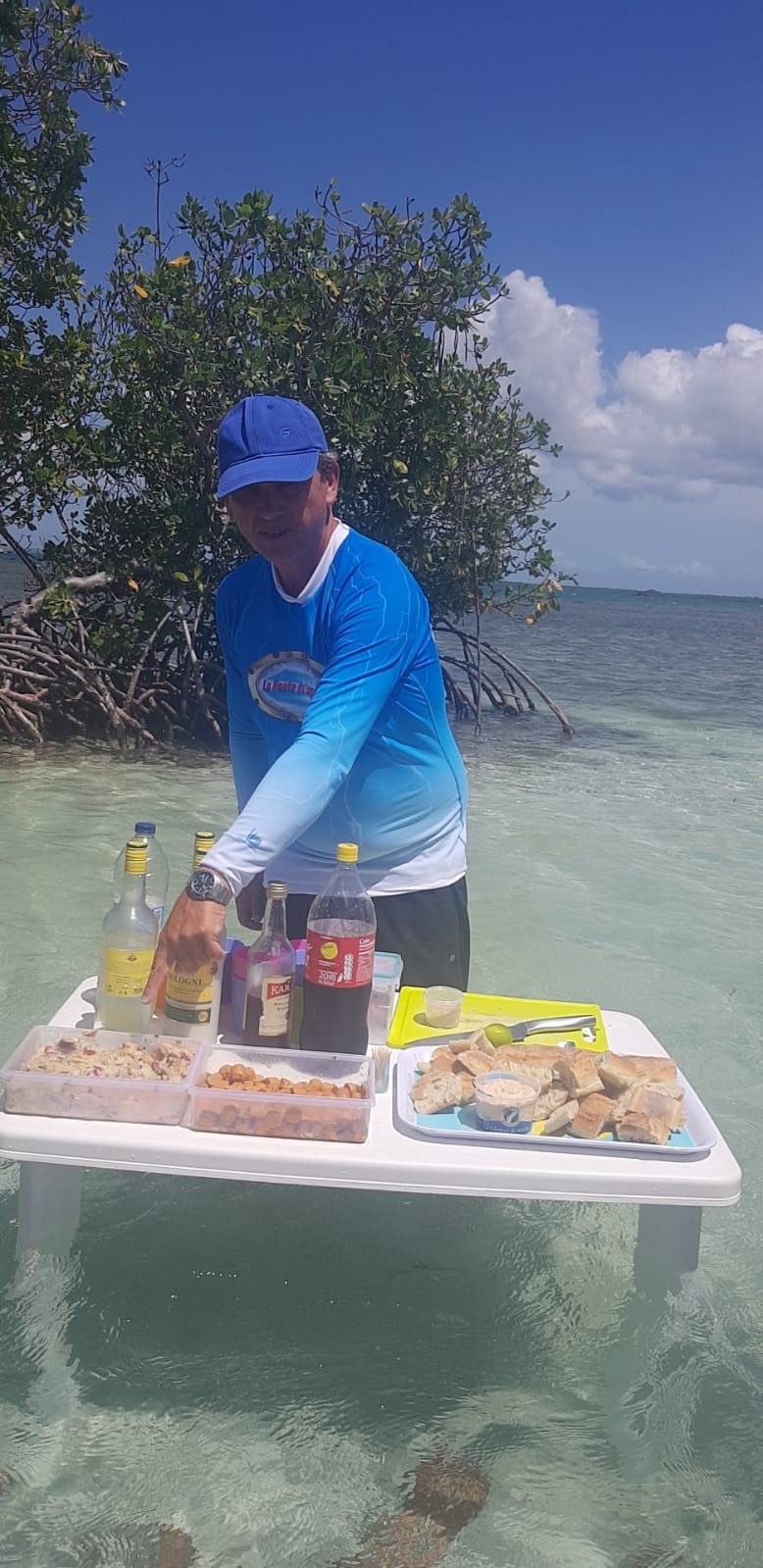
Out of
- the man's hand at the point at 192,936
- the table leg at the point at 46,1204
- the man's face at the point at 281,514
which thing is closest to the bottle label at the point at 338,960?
the man's hand at the point at 192,936

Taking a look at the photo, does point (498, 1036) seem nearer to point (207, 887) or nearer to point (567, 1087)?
point (567, 1087)

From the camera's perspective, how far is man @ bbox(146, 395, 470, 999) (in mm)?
2229

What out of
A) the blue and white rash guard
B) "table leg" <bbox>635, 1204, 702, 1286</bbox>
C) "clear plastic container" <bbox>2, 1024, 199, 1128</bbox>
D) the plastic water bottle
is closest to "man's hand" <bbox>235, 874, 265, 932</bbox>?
the blue and white rash guard

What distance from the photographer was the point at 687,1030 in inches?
189

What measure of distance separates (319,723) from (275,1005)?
537 mm

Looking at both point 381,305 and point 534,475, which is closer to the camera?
point 381,305

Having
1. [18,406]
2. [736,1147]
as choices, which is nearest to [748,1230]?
[736,1147]

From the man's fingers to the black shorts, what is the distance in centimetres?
49

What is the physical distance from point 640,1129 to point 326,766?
856 millimetres

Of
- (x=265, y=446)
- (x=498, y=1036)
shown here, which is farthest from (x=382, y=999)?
(x=265, y=446)

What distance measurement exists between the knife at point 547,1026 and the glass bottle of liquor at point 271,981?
0.46m

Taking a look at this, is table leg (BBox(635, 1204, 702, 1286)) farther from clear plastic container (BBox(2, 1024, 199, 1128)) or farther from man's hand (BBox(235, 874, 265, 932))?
man's hand (BBox(235, 874, 265, 932))

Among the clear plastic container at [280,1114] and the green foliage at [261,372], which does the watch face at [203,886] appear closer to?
the clear plastic container at [280,1114]

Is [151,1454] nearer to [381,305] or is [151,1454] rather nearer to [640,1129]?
[640,1129]
